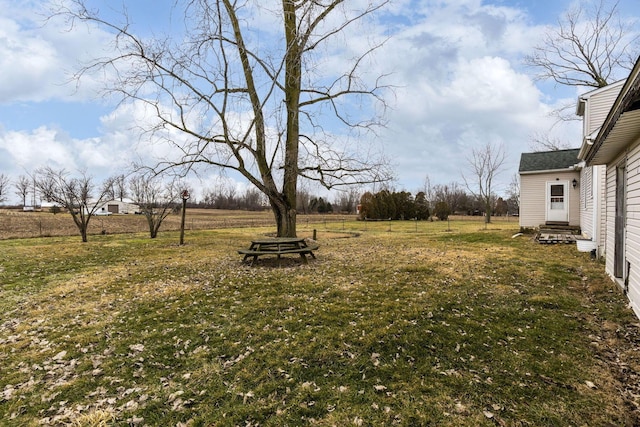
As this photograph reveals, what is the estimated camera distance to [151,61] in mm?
10562

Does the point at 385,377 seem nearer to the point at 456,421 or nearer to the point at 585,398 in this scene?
the point at 456,421

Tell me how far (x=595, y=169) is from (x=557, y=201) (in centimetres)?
729

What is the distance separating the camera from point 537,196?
675 inches

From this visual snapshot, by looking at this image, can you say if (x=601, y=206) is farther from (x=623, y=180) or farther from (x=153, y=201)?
(x=153, y=201)

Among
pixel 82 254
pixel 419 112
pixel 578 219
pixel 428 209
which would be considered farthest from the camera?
pixel 428 209

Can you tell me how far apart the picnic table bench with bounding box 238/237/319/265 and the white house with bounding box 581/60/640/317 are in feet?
22.0

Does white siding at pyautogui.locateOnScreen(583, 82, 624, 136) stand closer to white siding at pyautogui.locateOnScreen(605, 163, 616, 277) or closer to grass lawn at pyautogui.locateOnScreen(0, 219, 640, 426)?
white siding at pyautogui.locateOnScreen(605, 163, 616, 277)

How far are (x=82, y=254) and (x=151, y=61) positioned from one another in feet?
23.8

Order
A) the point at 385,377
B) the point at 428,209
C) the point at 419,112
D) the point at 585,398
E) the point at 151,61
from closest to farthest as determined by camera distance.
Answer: the point at 585,398
the point at 385,377
the point at 151,61
the point at 419,112
the point at 428,209

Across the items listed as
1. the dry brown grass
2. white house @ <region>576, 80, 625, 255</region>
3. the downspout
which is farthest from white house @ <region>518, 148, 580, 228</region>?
the dry brown grass

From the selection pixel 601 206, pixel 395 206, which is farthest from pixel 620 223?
pixel 395 206

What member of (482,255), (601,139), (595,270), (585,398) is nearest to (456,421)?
(585,398)

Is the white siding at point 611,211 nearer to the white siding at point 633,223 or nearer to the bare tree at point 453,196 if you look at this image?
the white siding at point 633,223

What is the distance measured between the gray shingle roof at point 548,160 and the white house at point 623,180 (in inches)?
379
